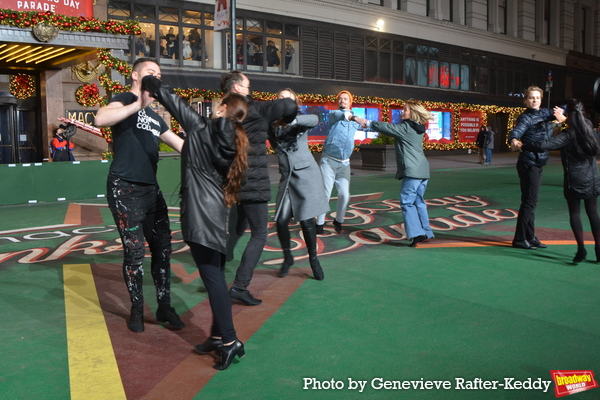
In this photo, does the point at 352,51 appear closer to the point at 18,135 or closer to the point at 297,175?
the point at 18,135

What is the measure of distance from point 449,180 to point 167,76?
1193 centimetres

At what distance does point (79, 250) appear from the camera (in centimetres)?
743

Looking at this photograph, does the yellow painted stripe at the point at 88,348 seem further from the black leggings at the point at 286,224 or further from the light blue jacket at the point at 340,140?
the light blue jacket at the point at 340,140

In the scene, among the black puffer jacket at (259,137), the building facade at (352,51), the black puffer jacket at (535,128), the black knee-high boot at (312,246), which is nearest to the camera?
the black puffer jacket at (259,137)

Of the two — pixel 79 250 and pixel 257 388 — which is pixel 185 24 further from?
pixel 257 388

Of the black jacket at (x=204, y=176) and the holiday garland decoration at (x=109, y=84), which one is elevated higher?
the holiday garland decoration at (x=109, y=84)

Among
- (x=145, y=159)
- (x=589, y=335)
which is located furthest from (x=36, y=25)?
(x=589, y=335)

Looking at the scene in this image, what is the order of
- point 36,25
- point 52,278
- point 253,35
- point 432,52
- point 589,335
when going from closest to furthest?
point 589,335 < point 52,278 < point 36,25 < point 253,35 < point 432,52

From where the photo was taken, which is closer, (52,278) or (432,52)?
(52,278)

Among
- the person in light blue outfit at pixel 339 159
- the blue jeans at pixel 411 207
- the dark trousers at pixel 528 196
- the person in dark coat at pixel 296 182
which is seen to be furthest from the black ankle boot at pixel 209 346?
the dark trousers at pixel 528 196

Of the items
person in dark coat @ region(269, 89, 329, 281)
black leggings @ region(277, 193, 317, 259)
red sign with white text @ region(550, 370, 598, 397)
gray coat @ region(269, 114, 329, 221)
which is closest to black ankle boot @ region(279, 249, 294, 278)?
black leggings @ region(277, 193, 317, 259)

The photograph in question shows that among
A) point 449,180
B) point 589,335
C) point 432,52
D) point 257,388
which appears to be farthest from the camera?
point 432,52

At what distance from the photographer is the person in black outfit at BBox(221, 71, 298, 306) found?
15.3 ft

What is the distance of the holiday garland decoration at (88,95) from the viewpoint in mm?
18547
